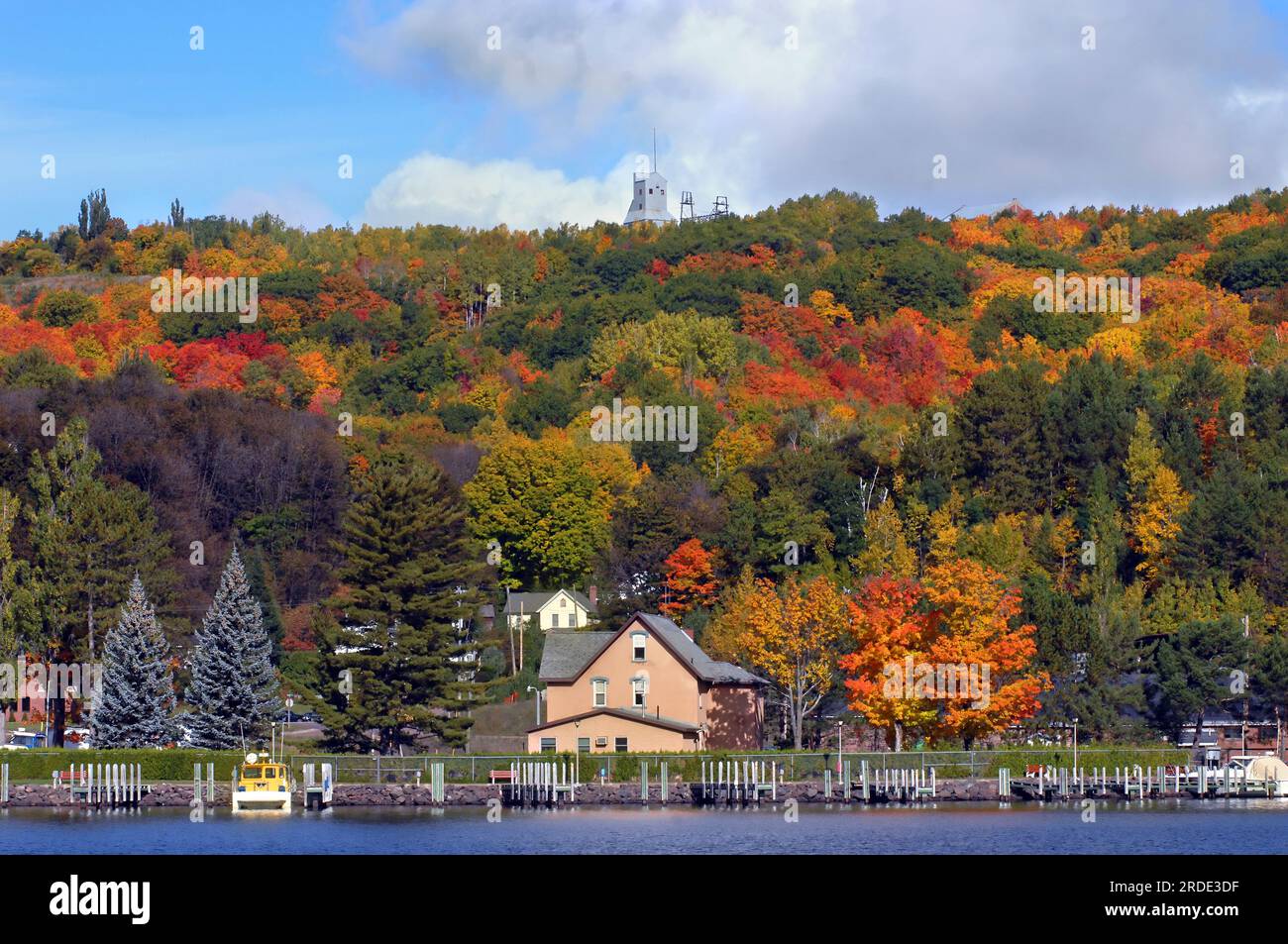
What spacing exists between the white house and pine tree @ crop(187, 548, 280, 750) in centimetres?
4753

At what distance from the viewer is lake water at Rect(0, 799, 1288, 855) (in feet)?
169

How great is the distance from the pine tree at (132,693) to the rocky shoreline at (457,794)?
5.89 meters

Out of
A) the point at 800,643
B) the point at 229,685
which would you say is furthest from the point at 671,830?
the point at 800,643

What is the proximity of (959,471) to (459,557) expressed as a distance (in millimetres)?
39022

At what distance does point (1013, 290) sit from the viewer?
18175 centimetres

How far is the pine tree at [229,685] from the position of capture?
243ft

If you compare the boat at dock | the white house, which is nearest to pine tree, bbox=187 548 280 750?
the boat at dock

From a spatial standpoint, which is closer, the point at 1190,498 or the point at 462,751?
the point at 462,751

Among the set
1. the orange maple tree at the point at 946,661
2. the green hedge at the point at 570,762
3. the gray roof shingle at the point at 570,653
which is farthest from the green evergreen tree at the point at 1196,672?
the gray roof shingle at the point at 570,653

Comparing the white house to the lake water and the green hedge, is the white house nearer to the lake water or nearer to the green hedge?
the green hedge

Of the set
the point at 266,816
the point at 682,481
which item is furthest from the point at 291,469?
the point at 266,816

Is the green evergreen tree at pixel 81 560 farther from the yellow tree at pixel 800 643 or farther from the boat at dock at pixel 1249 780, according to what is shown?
the boat at dock at pixel 1249 780

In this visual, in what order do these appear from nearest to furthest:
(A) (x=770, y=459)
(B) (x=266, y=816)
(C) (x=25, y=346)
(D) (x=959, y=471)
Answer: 1. (B) (x=266, y=816)
2. (D) (x=959, y=471)
3. (A) (x=770, y=459)
4. (C) (x=25, y=346)
